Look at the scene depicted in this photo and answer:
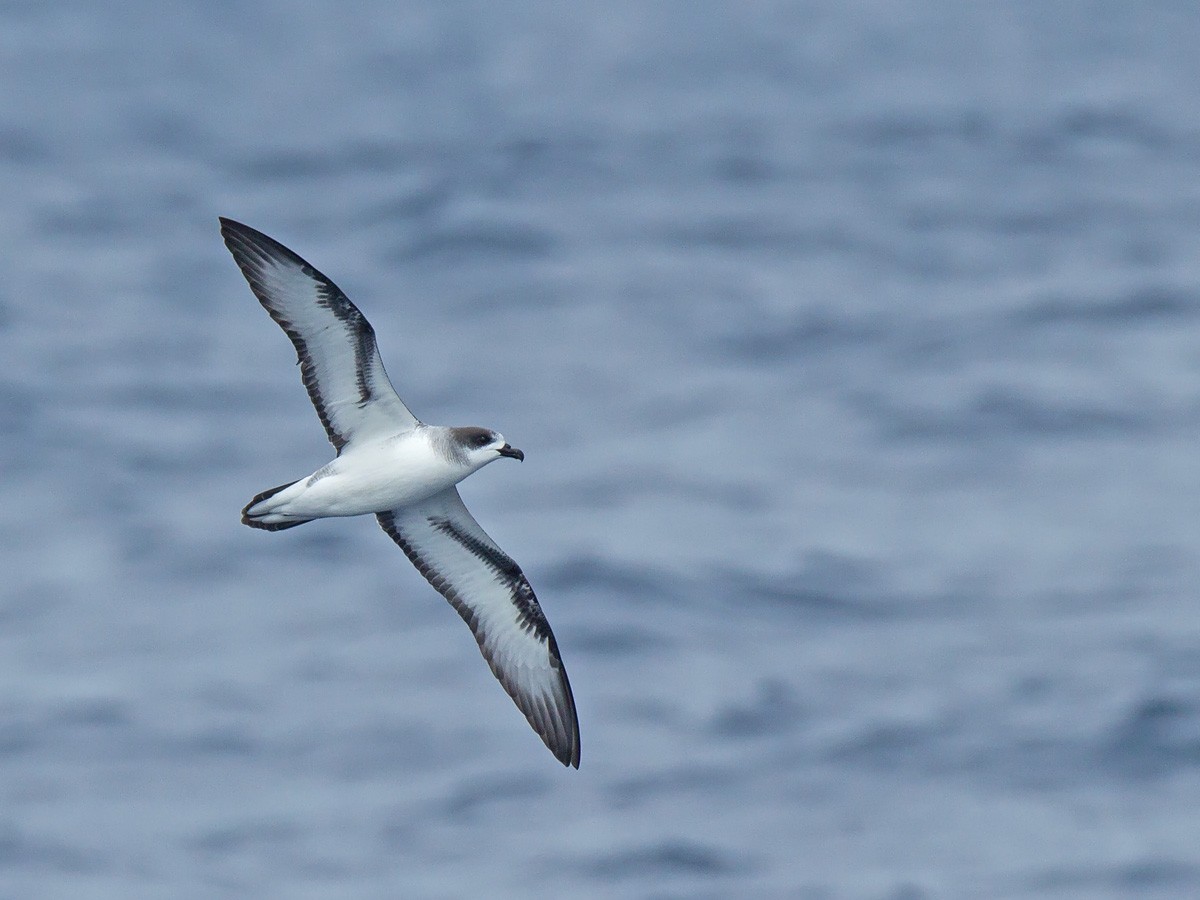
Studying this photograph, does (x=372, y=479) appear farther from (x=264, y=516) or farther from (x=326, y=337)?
(x=326, y=337)

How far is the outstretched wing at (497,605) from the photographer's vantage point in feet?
63.7

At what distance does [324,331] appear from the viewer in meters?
17.9

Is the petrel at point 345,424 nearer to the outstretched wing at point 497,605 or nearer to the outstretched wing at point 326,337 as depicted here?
the outstretched wing at point 326,337

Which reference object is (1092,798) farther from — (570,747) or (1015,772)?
(570,747)

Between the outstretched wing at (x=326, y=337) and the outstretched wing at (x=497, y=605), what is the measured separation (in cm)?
139

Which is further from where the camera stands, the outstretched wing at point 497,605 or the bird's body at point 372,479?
the outstretched wing at point 497,605

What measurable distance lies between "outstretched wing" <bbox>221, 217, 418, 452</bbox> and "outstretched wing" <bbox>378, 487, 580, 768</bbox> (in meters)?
1.39

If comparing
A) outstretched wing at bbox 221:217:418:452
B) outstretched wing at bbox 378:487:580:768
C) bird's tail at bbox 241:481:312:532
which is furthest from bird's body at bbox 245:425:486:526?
outstretched wing at bbox 378:487:580:768

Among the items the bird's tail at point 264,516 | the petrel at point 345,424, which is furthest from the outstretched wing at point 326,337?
the bird's tail at point 264,516

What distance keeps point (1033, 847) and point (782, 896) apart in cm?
429

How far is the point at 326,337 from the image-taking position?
58.7ft

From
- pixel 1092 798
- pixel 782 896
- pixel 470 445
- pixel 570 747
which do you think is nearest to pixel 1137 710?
pixel 1092 798

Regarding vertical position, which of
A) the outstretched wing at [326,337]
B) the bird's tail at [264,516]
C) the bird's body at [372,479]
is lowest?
the bird's tail at [264,516]

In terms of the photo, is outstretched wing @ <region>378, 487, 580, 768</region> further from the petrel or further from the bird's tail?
the bird's tail
